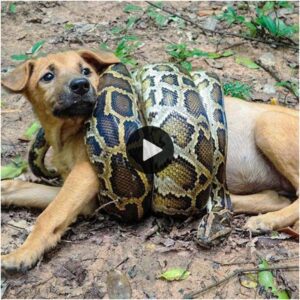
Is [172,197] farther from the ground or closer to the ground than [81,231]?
farther from the ground

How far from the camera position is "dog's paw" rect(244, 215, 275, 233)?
510 cm

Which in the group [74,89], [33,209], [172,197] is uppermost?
[74,89]

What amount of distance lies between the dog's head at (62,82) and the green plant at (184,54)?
7.95 ft

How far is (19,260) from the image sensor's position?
14.7 feet

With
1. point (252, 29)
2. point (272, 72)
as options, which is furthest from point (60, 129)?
point (252, 29)

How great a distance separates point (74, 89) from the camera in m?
4.96

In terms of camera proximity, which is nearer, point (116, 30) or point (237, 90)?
point (237, 90)

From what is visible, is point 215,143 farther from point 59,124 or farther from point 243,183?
point 59,124

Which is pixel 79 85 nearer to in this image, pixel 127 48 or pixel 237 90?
pixel 237 90

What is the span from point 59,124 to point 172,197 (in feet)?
4.21

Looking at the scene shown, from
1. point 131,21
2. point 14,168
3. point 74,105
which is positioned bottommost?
point 14,168

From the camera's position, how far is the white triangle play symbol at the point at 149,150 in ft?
16.7

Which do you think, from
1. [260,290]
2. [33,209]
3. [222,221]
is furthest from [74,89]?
[260,290]
